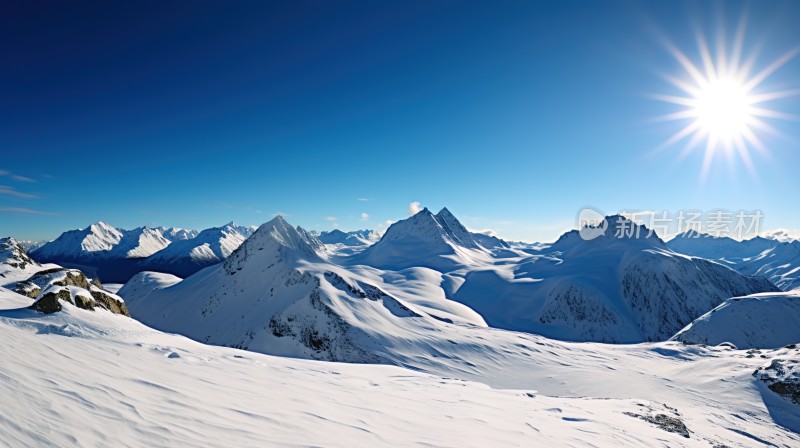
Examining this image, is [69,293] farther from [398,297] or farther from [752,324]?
[752,324]

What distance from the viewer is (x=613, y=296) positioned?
5778 inches

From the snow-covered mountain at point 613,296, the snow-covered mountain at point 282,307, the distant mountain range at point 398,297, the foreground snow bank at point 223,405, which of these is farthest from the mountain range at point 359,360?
the snow-covered mountain at point 613,296

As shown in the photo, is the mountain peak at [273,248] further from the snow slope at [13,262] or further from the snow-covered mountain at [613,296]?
the snow-covered mountain at [613,296]

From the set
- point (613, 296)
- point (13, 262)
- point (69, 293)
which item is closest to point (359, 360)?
point (69, 293)

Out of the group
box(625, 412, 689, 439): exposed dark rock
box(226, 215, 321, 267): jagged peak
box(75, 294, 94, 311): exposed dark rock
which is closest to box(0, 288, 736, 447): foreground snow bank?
box(625, 412, 689, 439): exposed dark rock

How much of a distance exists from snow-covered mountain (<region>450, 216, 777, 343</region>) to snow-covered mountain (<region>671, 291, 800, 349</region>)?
4101cm

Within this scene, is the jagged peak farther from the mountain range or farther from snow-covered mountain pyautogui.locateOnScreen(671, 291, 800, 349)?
snow-covered mountain pyautogui.locateOnScreen(671, 291, 800, 349)

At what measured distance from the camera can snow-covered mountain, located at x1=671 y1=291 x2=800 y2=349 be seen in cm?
7950

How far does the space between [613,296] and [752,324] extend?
6502 centimetres

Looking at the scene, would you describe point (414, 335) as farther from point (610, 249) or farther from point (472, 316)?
point (610, 249)

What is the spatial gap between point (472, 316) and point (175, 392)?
4245 inches

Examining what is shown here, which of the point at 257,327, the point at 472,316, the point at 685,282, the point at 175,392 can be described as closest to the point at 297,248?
the point at 257,327

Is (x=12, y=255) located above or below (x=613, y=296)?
below

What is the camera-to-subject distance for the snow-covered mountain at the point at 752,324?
79.5 meters
